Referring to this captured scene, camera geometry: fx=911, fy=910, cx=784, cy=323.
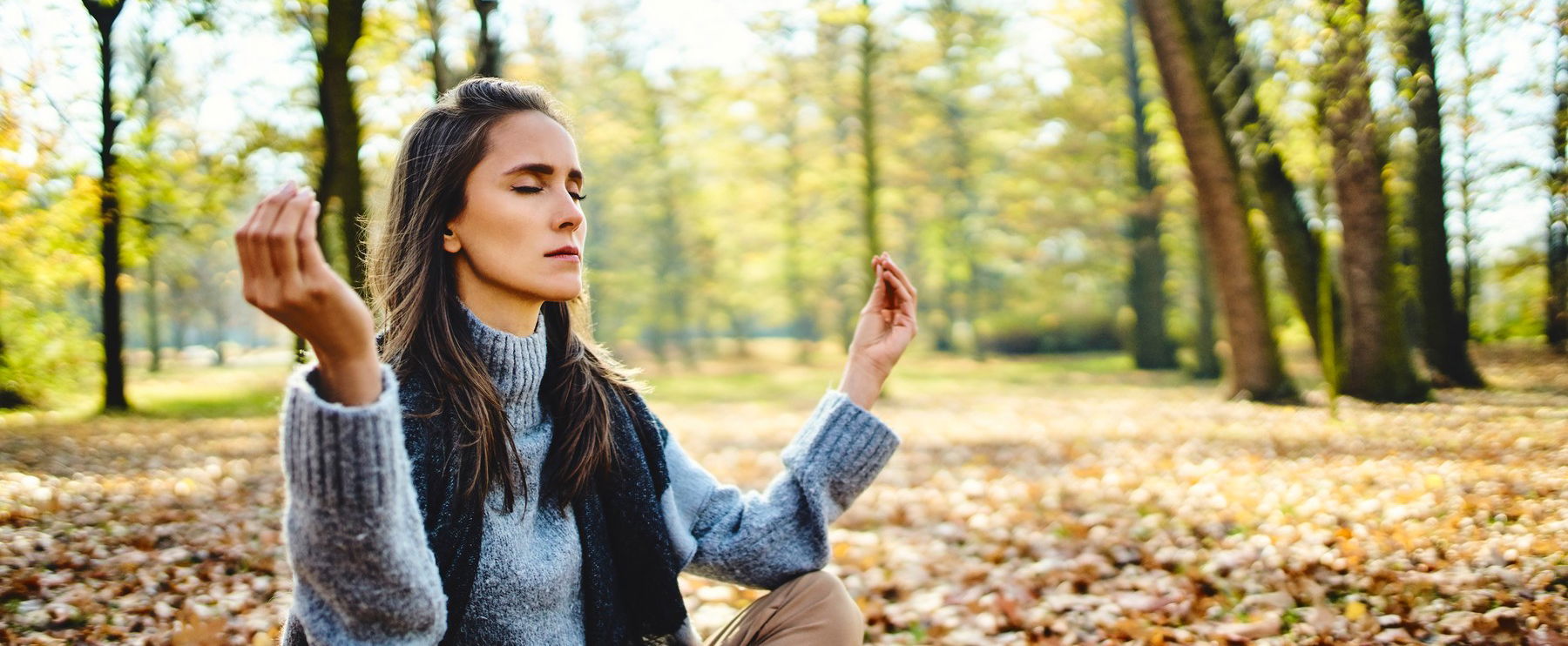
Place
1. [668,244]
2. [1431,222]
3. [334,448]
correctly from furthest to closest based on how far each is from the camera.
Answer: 1. [668,244]
2. [1431,222]
3. [334,448]

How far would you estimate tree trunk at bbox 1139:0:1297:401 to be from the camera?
352 inches

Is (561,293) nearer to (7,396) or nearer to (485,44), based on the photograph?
(7,396)

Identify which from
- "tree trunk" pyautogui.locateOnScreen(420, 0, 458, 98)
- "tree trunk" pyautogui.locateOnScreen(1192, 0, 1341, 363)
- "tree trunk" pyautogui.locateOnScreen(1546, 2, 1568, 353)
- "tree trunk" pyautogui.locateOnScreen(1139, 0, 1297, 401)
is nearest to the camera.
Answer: "tree trunk" pyautogui.locateOnScreen(1546, 2, 1568, 353)

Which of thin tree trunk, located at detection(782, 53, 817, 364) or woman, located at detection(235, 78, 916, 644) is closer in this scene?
woman, located at detection(235, 78, 916, 644)

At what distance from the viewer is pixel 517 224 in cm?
183

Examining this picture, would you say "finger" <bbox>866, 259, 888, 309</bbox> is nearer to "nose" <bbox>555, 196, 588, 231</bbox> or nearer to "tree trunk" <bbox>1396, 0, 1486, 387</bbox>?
"nose" <bbox>555, 196, 588, 231</bbox>

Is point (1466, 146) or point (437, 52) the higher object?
point (437, 52)

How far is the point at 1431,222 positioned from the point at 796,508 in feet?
30.2

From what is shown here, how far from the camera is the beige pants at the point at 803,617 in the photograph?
1.92 meters

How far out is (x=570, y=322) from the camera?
216 centimetres

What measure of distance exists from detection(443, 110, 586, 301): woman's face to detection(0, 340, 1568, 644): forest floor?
85.4 inches

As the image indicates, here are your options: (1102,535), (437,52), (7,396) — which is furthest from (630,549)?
(437,52)

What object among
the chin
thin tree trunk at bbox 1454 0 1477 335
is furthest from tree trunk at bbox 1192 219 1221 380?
the chin

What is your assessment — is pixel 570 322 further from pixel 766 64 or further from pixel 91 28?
pixel 766 64
